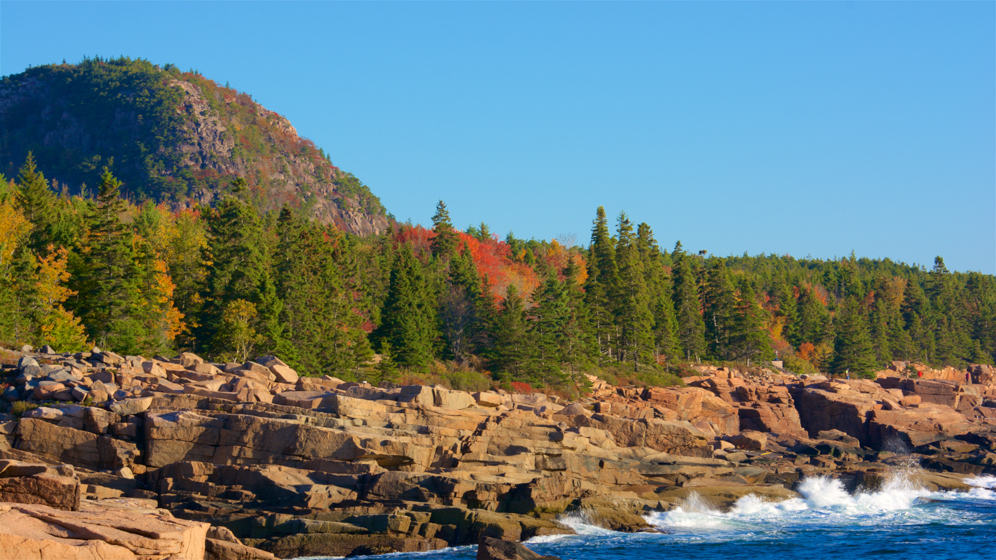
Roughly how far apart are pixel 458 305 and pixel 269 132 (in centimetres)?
13826

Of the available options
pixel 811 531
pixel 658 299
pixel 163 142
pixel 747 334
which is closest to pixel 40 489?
pixel 811 531

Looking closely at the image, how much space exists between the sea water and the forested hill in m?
131

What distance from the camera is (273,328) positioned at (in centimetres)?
4575

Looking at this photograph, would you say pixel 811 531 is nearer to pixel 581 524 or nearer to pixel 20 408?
pixel 581 524

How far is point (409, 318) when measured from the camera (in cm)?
5516

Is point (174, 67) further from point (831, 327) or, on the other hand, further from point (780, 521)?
point (780, 521)

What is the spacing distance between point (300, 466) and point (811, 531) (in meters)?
18.3

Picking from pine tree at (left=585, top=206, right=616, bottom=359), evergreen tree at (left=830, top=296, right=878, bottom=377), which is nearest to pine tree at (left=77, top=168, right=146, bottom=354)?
pine tree at (left=585, top=206, right=616, bottom=359)

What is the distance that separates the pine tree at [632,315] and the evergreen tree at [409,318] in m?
19.9

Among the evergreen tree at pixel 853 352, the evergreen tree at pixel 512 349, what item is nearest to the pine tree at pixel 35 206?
the evergreen tree at pixel 512 349

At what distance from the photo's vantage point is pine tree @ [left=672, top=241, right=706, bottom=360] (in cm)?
8006

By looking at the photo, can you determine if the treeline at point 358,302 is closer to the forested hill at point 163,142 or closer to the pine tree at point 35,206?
the pine tree at point 35,206

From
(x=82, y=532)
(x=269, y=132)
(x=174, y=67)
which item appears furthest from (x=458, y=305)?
(x=174, y=67)

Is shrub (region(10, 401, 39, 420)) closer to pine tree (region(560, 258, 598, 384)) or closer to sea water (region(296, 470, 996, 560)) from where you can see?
sea water (region(296, 470, 996, 560))
